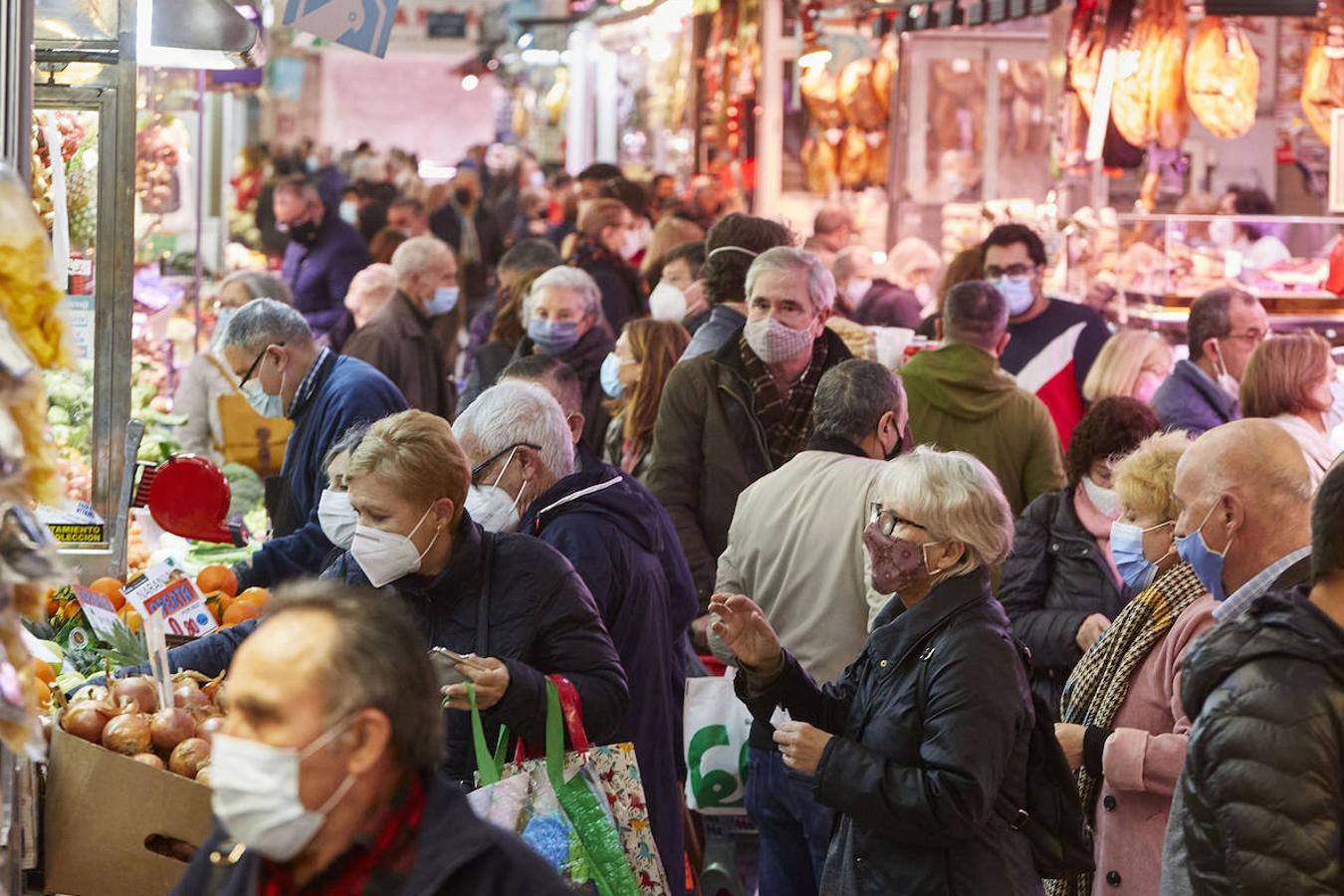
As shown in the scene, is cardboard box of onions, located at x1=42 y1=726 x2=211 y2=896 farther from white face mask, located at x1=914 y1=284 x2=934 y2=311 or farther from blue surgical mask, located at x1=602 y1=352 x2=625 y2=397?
white face mask, located at x1=914 y1=284 x2=934 y2=311

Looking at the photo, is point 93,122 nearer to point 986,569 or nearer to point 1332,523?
point 986,569

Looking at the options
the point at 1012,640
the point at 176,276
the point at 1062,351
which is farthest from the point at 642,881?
the point at 176,276

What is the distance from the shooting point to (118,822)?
376 cm

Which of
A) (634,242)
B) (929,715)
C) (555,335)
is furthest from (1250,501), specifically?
(634,242)

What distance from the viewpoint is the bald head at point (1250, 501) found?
3557 mm

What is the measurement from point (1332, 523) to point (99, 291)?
369 centimetres

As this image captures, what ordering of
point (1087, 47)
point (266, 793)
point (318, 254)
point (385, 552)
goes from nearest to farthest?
1. point (266, 793)
2. point (385, 552)
3. point (1087, 47)
4. point (318, 254)

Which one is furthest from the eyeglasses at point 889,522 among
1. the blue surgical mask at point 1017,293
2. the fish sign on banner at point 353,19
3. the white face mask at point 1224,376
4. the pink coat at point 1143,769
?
the blue surgical mask at point 1017,293

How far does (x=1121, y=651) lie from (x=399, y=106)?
36.5 metres

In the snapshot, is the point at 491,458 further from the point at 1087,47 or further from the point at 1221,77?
the point at 1087,47

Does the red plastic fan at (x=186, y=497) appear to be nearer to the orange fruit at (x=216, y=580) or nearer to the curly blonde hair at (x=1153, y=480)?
A: the orange fruit at (x=216, y=580)

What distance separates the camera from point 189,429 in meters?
8.59

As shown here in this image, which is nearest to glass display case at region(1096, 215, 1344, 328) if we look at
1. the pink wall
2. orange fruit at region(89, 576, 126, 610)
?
orange fruit at region(89, 576, 126, 610)

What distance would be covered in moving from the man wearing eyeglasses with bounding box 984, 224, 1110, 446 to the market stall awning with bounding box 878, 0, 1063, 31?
189 centimetres
